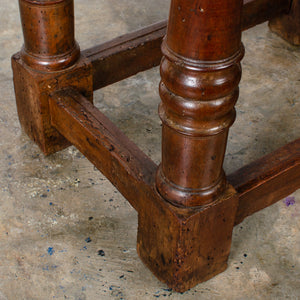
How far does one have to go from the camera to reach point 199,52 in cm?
114

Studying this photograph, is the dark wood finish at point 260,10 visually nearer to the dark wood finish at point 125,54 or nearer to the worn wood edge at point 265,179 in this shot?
the dark wood finish at point 125,54

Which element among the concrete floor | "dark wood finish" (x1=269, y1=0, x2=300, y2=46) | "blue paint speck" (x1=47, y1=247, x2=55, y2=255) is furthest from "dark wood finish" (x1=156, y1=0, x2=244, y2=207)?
"dark wood finish" (x1=269, y1=0, x2=300, y2=46)

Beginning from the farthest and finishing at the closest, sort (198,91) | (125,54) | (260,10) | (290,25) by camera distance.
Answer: (290,25)
(260,10)
(125,54)
(198,91)

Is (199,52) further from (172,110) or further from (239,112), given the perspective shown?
(239,112)

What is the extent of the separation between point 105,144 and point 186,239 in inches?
14.7

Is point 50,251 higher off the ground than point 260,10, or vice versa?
point 260,10

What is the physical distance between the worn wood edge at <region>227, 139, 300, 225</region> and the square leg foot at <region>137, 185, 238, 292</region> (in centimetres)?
7

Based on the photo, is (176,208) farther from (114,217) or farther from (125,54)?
(125,54)

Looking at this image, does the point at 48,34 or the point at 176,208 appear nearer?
the point at 176,208

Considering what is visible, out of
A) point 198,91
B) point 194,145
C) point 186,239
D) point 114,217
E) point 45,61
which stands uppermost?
point 198,91

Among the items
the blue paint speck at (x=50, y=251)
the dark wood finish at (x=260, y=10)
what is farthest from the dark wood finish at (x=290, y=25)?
the blue paint speck at (x=50, y=251)

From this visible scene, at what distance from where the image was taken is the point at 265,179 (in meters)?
1.55

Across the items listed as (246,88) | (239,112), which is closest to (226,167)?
(239,112)

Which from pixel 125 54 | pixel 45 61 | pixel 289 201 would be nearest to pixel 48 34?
pixel 45 61
